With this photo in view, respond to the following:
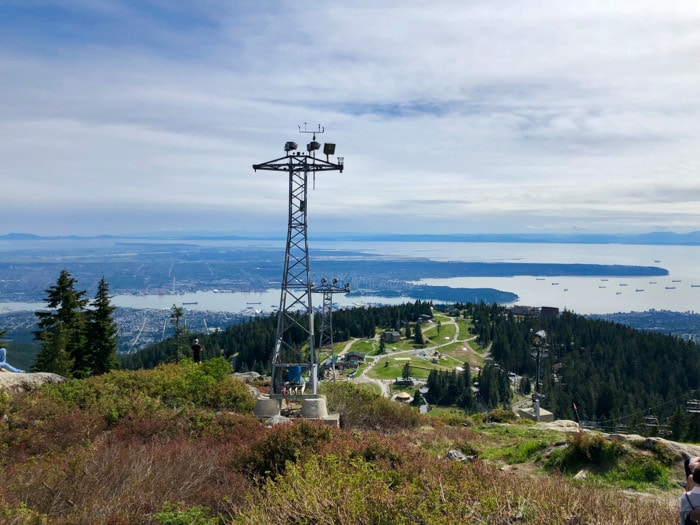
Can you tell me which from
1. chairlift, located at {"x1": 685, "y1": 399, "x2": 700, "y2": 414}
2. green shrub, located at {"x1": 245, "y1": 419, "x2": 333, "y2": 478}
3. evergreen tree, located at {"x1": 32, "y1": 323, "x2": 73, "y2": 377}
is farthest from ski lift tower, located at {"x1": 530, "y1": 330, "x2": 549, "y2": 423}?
evergreen tree, located at {"x1": 32, "y1": 323, "x2": 73, "y2": 377}

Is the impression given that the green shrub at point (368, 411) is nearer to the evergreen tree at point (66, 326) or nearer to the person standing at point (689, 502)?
the person standing at point (689, 502)

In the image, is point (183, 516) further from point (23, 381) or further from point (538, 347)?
point (538, 347)

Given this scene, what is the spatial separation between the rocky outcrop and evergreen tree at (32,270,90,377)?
1072 centimetres

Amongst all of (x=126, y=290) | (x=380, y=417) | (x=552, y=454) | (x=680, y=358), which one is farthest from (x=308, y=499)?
(x=126, y=290)

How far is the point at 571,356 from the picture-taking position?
3039 inches

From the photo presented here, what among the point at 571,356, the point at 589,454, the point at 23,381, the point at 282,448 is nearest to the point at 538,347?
the point at 589,454

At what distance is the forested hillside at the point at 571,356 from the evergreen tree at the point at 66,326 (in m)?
29.4

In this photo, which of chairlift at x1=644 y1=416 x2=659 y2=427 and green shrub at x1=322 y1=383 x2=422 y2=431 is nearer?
green shrub at x1=322 y1=383 x2=422 y2=431

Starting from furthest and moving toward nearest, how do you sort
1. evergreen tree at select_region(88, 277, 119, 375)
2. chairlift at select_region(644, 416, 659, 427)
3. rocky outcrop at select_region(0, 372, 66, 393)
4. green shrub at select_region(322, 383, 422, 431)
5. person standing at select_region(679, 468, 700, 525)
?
chairlift at select_region(644, 416, 659, 427), evergreen tree at select_region(88, 277, 119, 375), green shrub at select_region(322, 383, 422, 431), rocky outcrop at select_region(0, 372, 66, 393), person standing at select_region(679, 468, 700, 525)

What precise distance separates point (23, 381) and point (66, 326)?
43.4 ft

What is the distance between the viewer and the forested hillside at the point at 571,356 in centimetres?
5759

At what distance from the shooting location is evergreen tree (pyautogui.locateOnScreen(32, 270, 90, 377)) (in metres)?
24.6

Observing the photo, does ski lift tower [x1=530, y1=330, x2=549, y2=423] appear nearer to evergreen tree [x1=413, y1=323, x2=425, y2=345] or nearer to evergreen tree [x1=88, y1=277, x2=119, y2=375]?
evergreen tree [x1=88, y1=277, x2=119, y2=375]

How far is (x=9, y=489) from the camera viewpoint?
6387 millimetres
